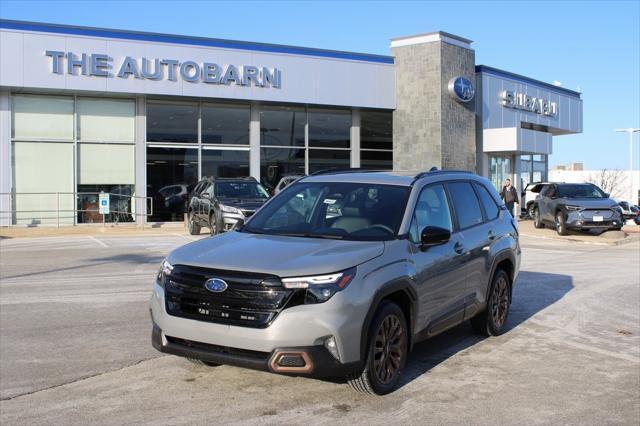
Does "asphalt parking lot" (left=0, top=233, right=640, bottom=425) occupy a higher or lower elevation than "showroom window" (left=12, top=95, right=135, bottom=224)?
lower

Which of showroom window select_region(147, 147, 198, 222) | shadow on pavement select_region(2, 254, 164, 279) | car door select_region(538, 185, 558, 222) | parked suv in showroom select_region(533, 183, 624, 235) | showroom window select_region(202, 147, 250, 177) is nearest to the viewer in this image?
shadow on pavement select_region(2, 254, 164, 279)

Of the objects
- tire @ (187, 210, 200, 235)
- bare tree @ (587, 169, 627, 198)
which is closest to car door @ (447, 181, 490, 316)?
→ tire @ (187, 210, 200, 235)

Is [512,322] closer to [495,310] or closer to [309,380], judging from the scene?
[495,310]

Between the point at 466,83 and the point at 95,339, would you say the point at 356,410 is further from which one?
the point at 466,83

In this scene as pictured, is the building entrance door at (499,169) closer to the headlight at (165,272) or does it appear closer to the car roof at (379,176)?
the car roof at (379,176)

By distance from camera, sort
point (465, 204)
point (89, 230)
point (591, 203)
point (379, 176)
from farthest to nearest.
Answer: point (89, 230)
point (591, 203)
point (465, 204)
point (379, 176)

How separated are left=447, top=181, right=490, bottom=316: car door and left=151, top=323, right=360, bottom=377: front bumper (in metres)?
2.07

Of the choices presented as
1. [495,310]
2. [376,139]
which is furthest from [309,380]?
[376,139]

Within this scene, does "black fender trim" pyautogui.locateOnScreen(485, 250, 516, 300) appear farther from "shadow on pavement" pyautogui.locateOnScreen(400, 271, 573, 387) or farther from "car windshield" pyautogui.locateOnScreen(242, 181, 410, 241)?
"car windshield" pyautogui.locateOnScreen(242, 181, 410, 241)

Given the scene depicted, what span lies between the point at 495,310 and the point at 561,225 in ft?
49.6

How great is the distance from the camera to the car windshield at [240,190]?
675 inches

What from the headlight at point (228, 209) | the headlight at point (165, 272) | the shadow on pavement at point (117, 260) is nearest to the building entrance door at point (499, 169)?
the headlight at point (228, 209)

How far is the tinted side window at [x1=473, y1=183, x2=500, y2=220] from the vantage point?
7246 mm

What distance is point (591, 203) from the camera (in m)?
20.8
